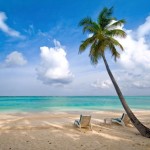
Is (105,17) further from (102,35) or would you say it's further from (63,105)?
(63,105)

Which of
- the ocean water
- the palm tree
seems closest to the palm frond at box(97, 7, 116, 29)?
the palm tree

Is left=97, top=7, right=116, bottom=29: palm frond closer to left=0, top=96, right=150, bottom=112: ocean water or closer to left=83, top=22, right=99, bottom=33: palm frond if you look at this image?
left=83, top=22, right=99, bottom=33: palm frond

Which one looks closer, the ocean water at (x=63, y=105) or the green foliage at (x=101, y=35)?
the green foliage at (x=101, y=35)

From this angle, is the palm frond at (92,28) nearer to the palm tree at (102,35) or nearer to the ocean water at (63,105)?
the palm tree at (102,35)

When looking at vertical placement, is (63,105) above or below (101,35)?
below

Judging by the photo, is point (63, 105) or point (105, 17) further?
point (63, 105)

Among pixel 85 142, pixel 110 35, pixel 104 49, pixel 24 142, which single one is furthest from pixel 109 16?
pixel 24 142

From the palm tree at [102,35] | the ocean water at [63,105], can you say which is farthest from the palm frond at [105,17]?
the ocean water at [63,105]

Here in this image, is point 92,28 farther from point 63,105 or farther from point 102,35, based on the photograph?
point 63,105

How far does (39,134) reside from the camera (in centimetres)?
871

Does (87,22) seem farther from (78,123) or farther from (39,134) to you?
(39,134)

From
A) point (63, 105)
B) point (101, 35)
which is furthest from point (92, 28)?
point (63, 105)

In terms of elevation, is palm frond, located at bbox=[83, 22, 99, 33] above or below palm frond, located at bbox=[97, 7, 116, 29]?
below

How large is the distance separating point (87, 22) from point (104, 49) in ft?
6.62
